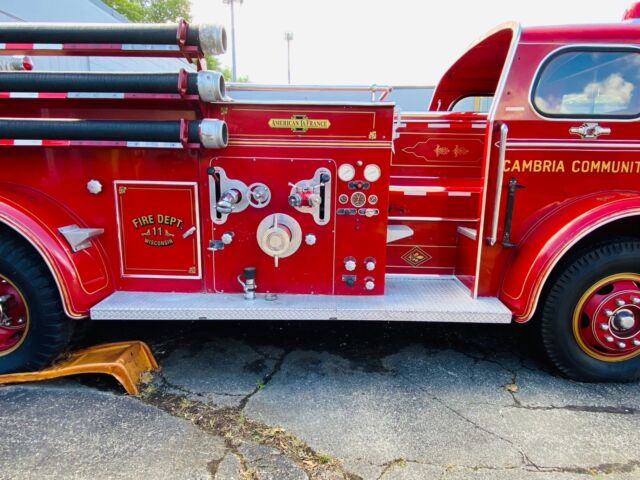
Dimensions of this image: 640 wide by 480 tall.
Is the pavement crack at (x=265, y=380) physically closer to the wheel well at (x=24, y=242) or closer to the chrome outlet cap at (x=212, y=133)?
the wheel well at (x=24, y=242)

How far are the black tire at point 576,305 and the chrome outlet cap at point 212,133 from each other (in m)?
2.22

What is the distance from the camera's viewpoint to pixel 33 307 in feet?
8.75

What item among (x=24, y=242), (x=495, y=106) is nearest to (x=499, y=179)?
(x=495, y=106)

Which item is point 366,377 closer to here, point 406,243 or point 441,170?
point 406,243

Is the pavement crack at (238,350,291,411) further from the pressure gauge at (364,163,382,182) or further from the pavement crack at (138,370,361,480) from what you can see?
the pressure gauge at (364,163,382,182)

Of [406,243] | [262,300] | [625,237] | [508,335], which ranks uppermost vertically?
[625,237]

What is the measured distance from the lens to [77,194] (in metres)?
2.86

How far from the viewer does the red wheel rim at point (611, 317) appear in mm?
2736

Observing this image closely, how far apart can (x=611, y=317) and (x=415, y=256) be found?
1.34m

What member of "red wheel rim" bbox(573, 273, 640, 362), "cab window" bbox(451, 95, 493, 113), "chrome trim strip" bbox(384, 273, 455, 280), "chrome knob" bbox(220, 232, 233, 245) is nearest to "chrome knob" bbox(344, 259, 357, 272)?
"chrome trim strip" bbox(384, 273, 455, 280)

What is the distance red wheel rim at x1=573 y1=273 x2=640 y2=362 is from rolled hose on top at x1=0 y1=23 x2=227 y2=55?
8.87ft

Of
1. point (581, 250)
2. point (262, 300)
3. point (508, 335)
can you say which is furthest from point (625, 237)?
point (262, 300)

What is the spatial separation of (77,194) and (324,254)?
163 centimetres

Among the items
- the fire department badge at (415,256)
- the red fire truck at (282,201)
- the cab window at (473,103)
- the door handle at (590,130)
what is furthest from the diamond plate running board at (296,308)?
the cab window at (473,103)
